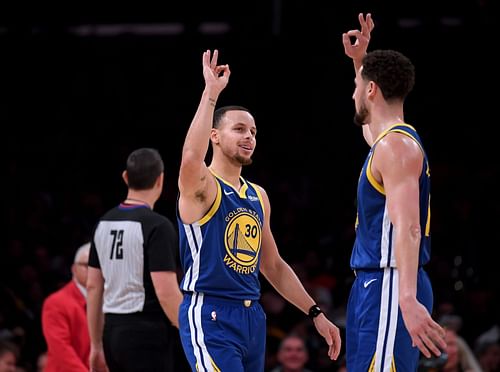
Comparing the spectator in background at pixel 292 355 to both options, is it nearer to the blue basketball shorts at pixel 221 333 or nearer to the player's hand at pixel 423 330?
the blue basketball shorts at pixel 221 333

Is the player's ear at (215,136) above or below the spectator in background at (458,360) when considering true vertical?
above

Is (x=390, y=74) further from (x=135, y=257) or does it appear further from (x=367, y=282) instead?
(x=135, y=257)

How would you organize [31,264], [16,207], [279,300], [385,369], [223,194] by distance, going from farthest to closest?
[16,207], [31,264], [279,300], [223,194], [385,369]

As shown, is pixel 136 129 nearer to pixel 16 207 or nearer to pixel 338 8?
pixel 16 207

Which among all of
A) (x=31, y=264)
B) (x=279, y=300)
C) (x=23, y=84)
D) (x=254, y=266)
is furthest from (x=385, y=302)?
(x=23, y=84)

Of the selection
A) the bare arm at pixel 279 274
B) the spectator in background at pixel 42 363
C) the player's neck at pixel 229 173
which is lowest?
the spectator in background at pixel 42 363

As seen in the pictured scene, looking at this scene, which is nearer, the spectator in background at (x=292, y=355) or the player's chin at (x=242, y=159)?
the player's chin at (x=242, y=159)

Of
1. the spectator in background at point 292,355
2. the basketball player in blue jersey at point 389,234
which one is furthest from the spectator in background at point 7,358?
the basketball player in blue jersey at point 389,234

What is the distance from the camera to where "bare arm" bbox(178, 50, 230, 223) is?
16.8 feet

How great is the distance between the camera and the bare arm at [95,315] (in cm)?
662

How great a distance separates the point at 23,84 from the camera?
14883mm

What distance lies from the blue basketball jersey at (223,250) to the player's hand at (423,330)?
1411 mm

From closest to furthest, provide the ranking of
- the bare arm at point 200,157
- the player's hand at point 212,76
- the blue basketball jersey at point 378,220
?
the blue basketball jersey at point 378,220, the bare arm at point 200,157, the player's hand at point 212,76

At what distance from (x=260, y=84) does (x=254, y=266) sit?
9.05m
